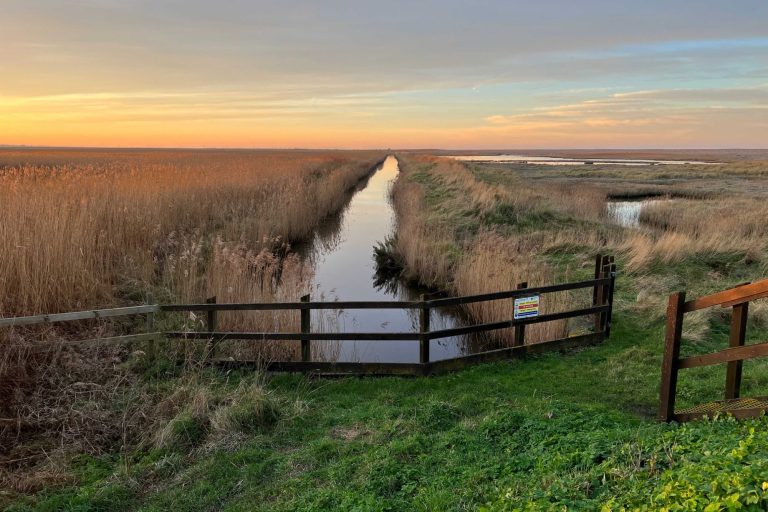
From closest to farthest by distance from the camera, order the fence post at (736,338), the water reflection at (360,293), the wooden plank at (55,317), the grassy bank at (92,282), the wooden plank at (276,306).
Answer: the fence post at (736,338)
the grassy bank at (92,282)
the wooden plank at (55,317)
the wooden plank at (276,306)
the water reflection at (360,293)

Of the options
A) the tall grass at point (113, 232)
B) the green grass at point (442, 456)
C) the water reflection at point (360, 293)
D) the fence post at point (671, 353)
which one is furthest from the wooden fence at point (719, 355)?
the tall grass at point (113, 232)

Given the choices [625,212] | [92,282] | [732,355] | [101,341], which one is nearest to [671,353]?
[732,355]

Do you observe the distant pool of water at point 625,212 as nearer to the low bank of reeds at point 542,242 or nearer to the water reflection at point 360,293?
the low bank of reeds at point 542,242

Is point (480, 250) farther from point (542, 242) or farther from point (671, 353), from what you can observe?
point (671, 353)

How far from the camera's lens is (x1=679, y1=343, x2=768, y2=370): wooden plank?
4.15m

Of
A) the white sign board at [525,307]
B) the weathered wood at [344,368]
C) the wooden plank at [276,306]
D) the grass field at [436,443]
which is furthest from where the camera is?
the white sign board at [525,307]

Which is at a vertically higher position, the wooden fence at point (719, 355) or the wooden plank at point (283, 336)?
the wooden fence at point (719, 355)

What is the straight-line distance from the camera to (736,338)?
5.00 meters

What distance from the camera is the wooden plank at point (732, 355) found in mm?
4148

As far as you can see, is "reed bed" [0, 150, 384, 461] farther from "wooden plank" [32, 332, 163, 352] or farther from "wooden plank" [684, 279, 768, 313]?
"wooden plank" [684, 279, 768, 313]

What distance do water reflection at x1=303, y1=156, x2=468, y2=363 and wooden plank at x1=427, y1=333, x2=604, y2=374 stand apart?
187cm

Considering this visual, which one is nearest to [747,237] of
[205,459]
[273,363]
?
[273,363]

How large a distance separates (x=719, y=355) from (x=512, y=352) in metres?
3.77

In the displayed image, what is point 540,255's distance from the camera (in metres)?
15.9
